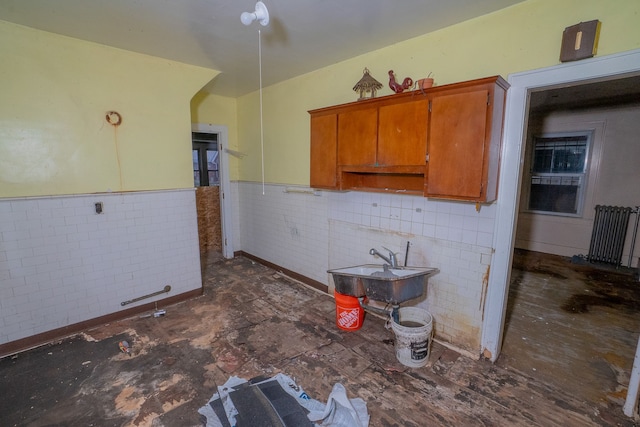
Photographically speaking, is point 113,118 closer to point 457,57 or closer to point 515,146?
point 457,57

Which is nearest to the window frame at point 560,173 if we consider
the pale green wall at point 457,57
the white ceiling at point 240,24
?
the pale green wall at point 457,57

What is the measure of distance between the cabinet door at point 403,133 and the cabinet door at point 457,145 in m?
0.08

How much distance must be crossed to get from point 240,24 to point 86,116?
176cm

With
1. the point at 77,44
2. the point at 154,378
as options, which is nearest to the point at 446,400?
the point at 154,378

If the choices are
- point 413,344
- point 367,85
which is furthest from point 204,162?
point 413,344

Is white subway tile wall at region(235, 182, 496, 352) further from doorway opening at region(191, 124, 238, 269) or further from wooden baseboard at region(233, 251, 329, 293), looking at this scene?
doorway opening at region(191, 124, 238, 269)

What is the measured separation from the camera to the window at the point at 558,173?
16.0 feet

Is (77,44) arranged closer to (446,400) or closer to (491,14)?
(491,14)

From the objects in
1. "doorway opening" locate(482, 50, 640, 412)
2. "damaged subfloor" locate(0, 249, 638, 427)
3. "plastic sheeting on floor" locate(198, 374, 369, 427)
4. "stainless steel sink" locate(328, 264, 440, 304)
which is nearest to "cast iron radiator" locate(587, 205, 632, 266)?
"damaged subfloor" locate(0, 249, 638, 427)

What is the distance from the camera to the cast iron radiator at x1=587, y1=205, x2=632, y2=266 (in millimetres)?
4445

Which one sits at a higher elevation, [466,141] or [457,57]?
[457,57]

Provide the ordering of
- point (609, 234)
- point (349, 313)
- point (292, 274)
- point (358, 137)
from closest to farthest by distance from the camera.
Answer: point (358, 137) < point (349, 313) < point (292, 274) < point (609, 234)

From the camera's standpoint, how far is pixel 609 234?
4.55m

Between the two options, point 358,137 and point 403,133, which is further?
point 358,137
